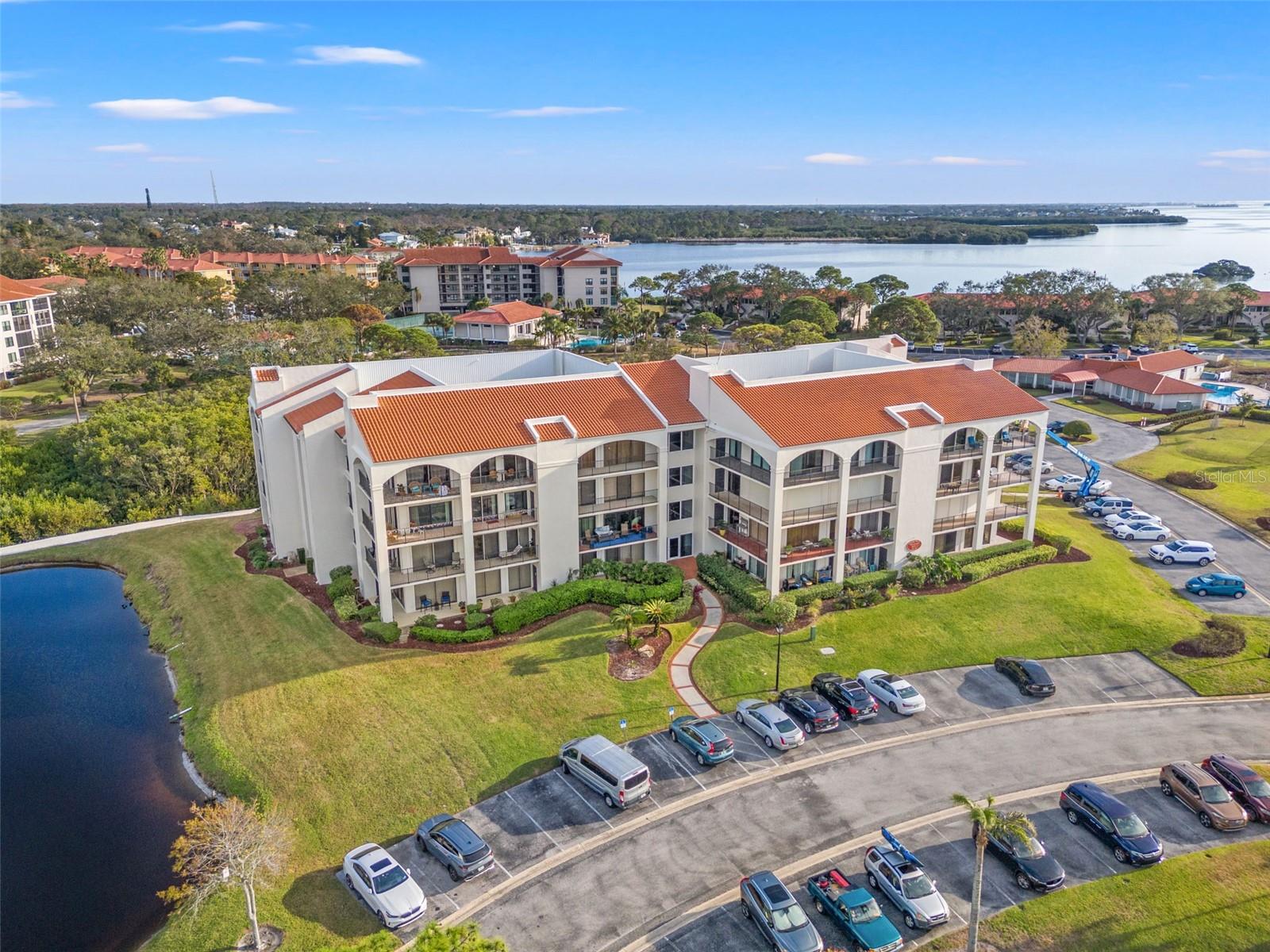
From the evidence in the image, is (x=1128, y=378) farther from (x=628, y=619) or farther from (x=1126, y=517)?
(x=628, y=619)

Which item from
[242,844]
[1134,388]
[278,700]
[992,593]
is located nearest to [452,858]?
[242,844]

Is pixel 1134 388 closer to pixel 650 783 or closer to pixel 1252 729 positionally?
pixel 1252 729

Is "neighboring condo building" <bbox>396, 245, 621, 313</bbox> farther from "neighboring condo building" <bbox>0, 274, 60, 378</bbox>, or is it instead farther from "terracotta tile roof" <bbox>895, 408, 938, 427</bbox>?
"terracotta tile roof" <bbox>895, 408, 938, 427</bbox>

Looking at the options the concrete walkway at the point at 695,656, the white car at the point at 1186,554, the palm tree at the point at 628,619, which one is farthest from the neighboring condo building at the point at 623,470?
the white car at the point at 1186,554

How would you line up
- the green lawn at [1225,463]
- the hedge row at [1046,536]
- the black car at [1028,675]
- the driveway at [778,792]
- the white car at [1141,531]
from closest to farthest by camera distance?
1. the driveway at [778,792]
2. the black car at [1028,675]
3. the hedge row at [1046,536]
4. the white car at [1141,531]
5. the green lawn at [1225,463]

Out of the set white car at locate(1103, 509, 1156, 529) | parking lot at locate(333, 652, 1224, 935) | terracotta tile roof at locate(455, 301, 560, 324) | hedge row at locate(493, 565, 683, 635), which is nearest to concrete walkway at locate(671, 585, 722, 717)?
parking lot at locate(333, 652, 1224, 935)

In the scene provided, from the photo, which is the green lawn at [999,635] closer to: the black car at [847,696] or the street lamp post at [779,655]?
the street lamp post at [779,655]
